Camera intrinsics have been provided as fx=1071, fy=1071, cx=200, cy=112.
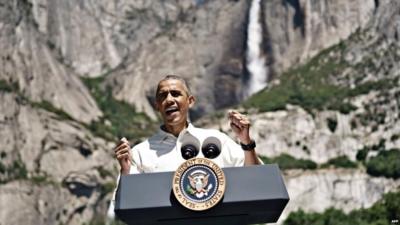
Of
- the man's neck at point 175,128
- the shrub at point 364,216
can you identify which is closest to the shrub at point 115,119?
the shrub at point 364,216

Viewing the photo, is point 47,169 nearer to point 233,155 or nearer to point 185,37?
point 185,37

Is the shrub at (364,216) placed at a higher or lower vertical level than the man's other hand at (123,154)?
lower

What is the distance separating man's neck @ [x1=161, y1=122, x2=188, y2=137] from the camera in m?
8.27

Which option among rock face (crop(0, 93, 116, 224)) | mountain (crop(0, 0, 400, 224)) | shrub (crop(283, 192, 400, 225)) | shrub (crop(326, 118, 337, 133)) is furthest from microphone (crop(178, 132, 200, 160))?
shrub (crop(326, 118, 337, 133))

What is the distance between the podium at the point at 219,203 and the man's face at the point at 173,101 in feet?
2.45

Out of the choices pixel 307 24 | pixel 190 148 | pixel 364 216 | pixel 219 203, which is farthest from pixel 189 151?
pixel 307 24

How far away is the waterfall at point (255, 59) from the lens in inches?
5920

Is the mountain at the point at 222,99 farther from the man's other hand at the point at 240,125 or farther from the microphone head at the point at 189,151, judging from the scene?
the microphone head at the point at 189,151

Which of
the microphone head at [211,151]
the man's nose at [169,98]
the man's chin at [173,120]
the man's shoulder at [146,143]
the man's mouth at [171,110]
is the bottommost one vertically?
the microphone head at [211,151]

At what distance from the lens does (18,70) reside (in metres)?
130

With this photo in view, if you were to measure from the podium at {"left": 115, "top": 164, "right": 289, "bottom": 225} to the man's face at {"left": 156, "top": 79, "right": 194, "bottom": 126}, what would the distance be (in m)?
0.75

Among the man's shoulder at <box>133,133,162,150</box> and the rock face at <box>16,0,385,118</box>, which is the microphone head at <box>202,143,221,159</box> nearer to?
the man's shoulder at <box>133,133,162,150</box>

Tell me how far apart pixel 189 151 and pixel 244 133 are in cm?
57

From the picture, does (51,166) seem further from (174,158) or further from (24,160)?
(174,158)
